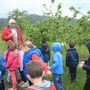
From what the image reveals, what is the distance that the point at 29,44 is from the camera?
25.7ft

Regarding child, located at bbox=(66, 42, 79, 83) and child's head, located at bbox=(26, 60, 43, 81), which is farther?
child, located at bbox=(66, 42, 79, 83)

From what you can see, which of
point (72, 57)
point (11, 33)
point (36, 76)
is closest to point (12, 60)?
point (11, 33)

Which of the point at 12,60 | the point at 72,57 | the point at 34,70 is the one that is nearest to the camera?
the point at 34,70

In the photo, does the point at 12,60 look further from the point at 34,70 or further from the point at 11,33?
the point at 34,70

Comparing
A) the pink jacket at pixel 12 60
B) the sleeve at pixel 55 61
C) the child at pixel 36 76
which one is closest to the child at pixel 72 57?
the sleeve at pixel 55 61

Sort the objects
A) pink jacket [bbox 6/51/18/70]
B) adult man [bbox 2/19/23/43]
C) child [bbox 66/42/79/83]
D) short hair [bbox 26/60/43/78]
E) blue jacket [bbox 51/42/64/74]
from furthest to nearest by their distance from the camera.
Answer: adult man [bbox 2/19/23/43]
child [bbox 66/42/79/83]
pink jacket [bbox 6/51/18/70]
blue jacket [bbox 51/42/64/74]
short hair [bbox 26/60/43/78]

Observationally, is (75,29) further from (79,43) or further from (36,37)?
(36,37)

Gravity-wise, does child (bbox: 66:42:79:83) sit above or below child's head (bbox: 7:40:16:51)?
below

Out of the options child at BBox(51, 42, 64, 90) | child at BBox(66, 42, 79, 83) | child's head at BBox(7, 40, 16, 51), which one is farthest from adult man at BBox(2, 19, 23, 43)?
child at BBox(51, 42, 64, 90)

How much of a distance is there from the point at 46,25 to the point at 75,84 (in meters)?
4.47

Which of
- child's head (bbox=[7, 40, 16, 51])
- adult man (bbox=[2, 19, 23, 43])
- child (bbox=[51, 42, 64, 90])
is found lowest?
child (bbox=[51, 42, 64, 90])

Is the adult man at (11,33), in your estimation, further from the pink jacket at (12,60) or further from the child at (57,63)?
the child at (57,63)

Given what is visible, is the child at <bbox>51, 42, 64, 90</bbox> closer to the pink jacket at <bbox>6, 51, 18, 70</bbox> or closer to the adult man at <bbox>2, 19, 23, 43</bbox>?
the pink jacket at <bbox>6, 51, 18, 70</bbox>

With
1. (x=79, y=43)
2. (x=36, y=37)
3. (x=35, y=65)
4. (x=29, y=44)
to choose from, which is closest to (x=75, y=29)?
(x=79, y=43)
